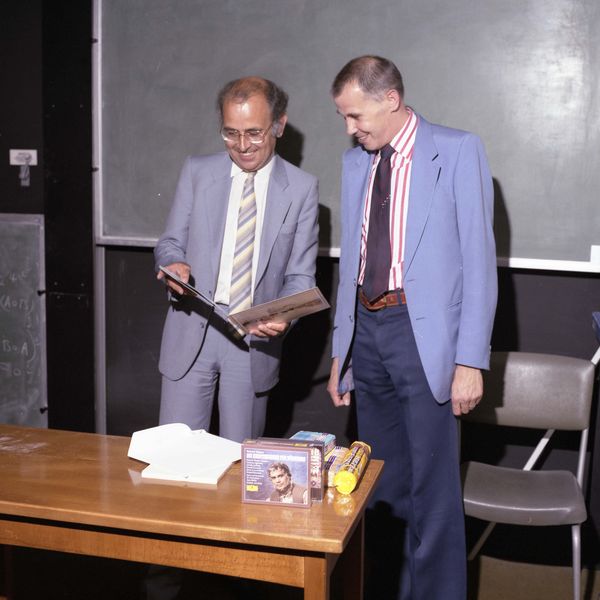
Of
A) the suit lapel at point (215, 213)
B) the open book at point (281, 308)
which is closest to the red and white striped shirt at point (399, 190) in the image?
the open book at point (281, 308)

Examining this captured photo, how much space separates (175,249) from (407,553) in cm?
133

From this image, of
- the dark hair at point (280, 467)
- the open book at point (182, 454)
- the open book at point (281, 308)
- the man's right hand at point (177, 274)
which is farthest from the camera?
the man's right hand at point (177, 274)

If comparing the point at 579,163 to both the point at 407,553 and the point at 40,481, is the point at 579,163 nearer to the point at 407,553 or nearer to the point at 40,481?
the point at 407,553

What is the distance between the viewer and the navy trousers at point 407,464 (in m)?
2.59

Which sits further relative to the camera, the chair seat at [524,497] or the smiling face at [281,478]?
the chair seat at [524,497]

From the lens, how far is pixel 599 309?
323 centimetres

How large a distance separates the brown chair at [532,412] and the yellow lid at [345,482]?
103 centimetres

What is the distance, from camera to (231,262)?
2.88 m

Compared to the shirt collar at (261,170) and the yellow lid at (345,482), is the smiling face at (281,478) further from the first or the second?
the shirt collar at (261,170)

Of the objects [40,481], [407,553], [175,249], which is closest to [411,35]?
[175,249]

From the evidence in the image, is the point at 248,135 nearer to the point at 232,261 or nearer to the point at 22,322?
the point at 232,261

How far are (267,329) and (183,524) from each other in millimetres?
939

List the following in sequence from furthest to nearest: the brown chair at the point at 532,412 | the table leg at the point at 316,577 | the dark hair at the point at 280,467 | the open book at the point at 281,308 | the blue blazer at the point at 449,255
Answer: the brown chair at the point at 532,412, the blue blazer at the point at 449,255, the open book at the point at 281,308, the dark hair at the point at 280,467, the table leg at the point at 316,577

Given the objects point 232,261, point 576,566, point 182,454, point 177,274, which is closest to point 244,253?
point 232,261
